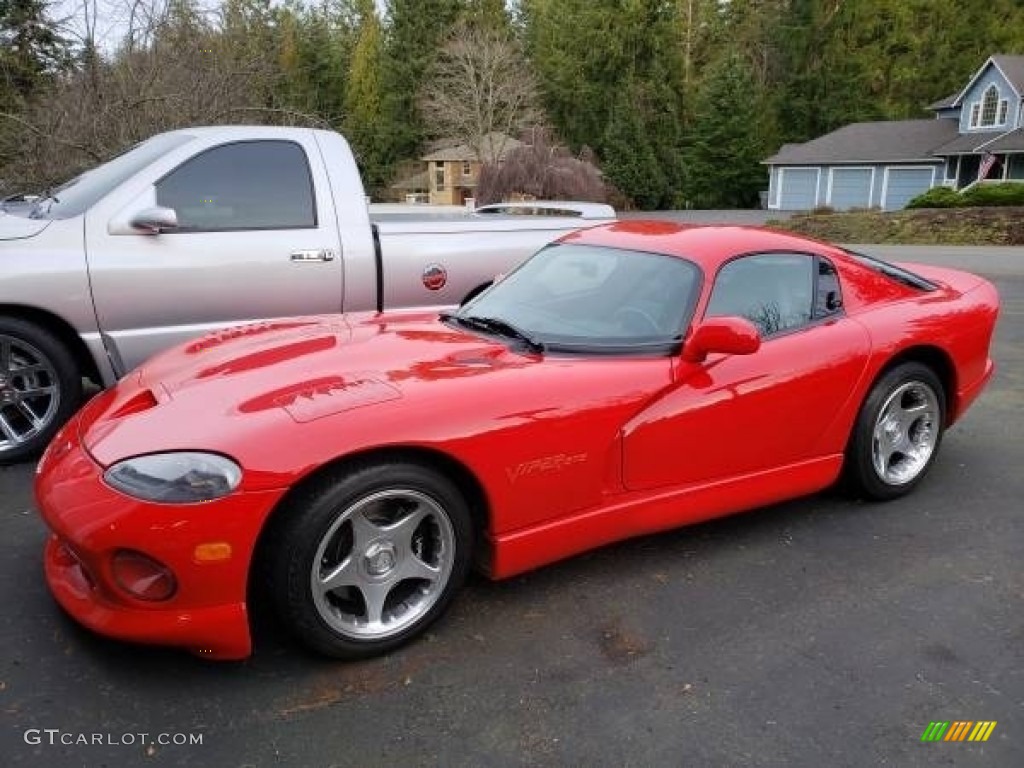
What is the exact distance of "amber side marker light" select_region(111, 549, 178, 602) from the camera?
2322 millimetres

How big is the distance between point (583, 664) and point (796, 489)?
4.91 feet

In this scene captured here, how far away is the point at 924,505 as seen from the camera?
4004 millimetres

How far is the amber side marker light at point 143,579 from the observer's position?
2.32 metres

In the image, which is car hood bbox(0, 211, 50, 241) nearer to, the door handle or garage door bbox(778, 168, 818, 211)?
the door handle

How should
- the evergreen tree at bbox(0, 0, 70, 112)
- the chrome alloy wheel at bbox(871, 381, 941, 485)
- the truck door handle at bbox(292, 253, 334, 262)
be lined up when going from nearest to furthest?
1. the chrome alloy wheel at bbox(871, 381, 941, 485)
2. the truck door handle at bbox(292, 253, 334, 262)
3. the evergreen tree at bbox(0, 0, 70, 112)

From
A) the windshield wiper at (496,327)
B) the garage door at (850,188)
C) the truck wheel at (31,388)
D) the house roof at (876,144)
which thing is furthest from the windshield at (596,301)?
the garage door at (850,188)

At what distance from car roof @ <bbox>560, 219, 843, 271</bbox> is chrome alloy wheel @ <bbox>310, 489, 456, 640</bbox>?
1697 millimetres

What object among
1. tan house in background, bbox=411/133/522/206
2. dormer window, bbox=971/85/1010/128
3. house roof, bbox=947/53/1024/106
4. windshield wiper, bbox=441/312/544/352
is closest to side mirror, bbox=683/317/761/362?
windshield wiper, bbox=441/312/544/352

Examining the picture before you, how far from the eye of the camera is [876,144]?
1738 inches

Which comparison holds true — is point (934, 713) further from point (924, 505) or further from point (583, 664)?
point (924, 505)

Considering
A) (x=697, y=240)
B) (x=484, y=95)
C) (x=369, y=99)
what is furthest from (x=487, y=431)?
(x=369, y=99)

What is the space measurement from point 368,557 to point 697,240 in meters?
2.10

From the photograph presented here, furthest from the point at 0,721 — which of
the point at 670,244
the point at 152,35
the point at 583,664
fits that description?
the point at 152,35

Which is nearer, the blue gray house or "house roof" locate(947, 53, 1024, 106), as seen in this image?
"house roof" locate(947, 53, 1024, 106)
